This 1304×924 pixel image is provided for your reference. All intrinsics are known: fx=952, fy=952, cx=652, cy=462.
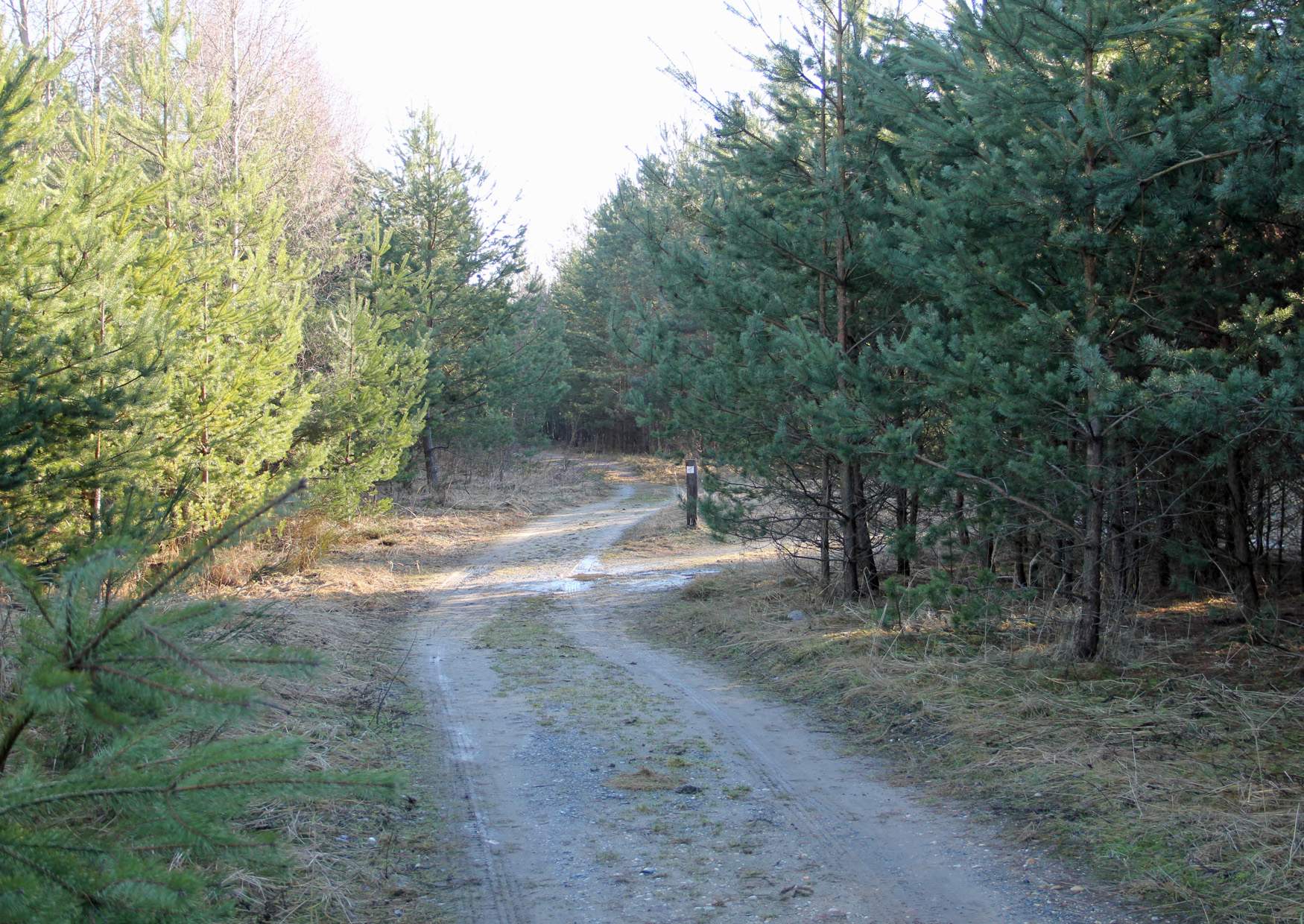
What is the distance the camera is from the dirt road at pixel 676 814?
4066 mm

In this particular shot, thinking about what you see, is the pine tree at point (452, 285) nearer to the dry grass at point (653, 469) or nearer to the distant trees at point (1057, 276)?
the dry grass at point (653, 469)

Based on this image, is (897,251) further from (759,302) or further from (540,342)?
(540,342)

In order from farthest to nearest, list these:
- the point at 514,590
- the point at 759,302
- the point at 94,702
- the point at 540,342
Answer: the point at 540,342 → the point at 514,590 → the point at 759,302 → the point at 94,702

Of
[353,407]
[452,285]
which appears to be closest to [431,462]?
[452,285]

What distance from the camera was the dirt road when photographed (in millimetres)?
4066

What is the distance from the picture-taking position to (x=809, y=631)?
31.5ft

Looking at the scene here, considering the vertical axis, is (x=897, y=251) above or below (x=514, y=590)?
above

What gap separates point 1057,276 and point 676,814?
501 centimetres

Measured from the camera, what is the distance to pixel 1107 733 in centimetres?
588

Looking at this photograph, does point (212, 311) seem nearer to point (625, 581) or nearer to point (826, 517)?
point (625, 581)

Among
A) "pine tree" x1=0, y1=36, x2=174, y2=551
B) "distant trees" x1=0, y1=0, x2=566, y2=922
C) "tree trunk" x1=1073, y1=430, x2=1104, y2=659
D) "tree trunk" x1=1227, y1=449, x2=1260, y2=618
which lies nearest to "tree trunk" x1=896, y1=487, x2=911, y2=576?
"tree trunk" x1=1073, y1=430, x2=1104, y2=659

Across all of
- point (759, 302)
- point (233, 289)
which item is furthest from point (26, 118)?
point (759, 302)

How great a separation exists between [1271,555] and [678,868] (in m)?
7.72

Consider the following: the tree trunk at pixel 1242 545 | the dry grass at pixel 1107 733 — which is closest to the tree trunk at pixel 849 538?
the dry grass at pixel 1107 733
